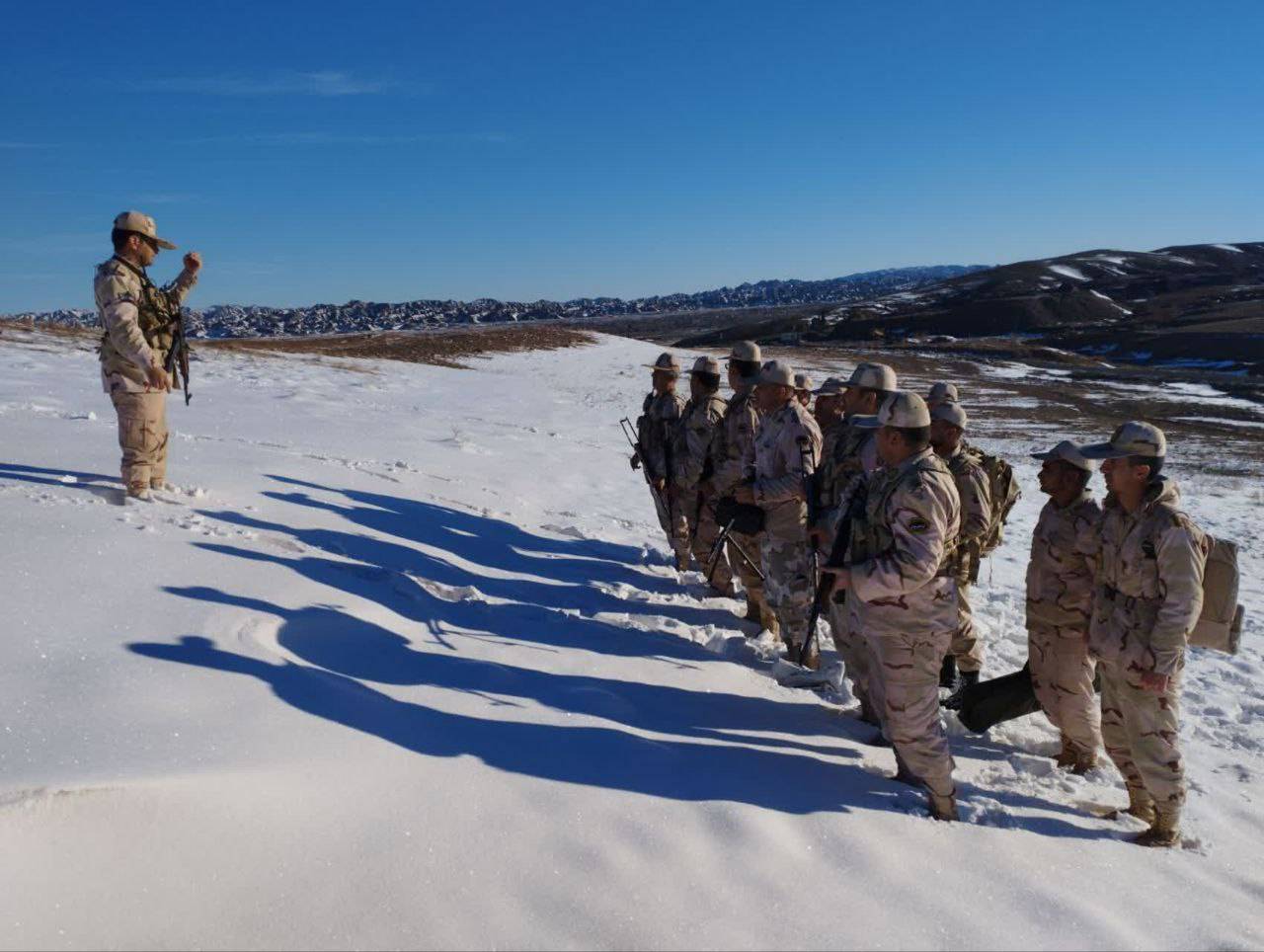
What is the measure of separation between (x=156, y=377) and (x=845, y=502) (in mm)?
4297

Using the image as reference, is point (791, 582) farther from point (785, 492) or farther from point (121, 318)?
point (121, 318)

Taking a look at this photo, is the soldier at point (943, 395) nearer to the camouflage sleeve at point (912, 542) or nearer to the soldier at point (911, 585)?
the soldier at point (911, 585)

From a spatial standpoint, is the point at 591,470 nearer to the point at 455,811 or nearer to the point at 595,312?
the point at 455,811

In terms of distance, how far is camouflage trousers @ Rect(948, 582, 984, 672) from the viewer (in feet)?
18.0

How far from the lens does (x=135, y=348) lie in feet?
17.7

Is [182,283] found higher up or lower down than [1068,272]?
lower down

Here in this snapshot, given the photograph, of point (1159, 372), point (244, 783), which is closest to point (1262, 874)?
point (244, 783)

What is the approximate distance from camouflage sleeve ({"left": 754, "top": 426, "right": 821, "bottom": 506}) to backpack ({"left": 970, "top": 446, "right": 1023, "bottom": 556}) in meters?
1.13

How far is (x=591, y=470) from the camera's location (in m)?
12.6

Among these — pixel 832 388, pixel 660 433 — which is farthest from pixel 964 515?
pixel 660 433

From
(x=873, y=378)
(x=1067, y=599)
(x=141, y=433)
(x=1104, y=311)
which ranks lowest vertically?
(x=1067, y=599)

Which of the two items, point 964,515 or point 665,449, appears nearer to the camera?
point 964,515

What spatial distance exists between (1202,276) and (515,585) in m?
89.4

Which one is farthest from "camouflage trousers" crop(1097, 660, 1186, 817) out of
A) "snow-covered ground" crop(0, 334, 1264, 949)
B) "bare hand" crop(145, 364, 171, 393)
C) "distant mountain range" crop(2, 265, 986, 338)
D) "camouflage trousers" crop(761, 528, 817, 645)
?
"distant mountain range" crop(2, 265, 986, 338)
